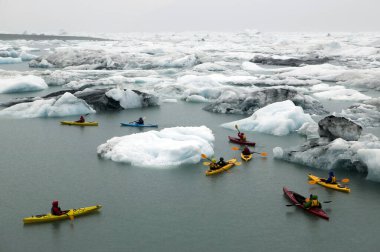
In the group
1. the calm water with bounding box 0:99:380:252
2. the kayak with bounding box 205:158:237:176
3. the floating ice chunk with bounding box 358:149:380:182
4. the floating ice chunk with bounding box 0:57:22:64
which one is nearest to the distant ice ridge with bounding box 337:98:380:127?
the calm water with bounding box 0:99:380:252

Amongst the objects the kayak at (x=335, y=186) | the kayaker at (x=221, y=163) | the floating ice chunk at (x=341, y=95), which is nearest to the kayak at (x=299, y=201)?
the kayak at (x=335, y=186)

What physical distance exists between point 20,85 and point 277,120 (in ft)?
72.0

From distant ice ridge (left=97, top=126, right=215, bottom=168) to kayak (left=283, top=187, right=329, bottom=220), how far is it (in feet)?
15.1

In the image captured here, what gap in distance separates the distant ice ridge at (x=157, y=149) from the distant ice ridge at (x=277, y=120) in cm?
524

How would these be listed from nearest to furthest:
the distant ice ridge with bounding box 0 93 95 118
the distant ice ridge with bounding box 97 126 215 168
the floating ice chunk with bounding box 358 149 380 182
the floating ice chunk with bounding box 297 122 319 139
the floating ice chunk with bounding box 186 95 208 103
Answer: the floating ice chunk with bounding box 358 149 380 182, the distant ice ridge with bounding box 97 126 215 168, the floating ice chunk with bounding box 297 122 319 139, the distant ice ridge with bounding box 0 93 95 118, the floating ice chunk with bounding box 186 95 208 103

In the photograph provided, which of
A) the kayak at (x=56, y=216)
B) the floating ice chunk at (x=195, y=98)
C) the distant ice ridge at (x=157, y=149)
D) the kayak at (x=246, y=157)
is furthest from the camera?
the floating ice chunk at (x=195, y=98)

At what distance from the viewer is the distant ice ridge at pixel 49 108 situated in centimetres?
2730

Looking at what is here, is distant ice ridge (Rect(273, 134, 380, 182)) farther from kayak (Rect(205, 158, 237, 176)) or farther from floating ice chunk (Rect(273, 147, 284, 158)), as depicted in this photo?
kayak (Rect(205, 158, 237, 176))

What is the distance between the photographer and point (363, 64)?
181 feet

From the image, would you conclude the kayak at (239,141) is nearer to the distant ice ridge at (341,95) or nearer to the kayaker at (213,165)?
the kayaker at (213,165)

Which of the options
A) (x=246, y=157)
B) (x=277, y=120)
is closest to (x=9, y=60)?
(x=277, y=120)

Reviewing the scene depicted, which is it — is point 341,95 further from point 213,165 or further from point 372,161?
point 213,165

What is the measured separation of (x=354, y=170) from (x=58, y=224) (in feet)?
38.8

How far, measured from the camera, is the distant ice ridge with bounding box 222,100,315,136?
23.9 metres
